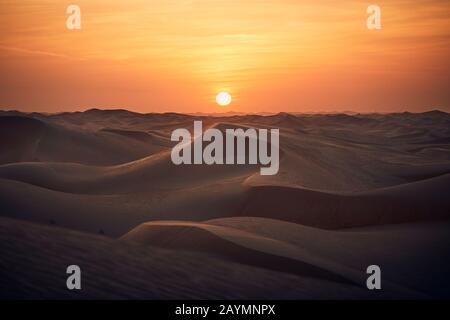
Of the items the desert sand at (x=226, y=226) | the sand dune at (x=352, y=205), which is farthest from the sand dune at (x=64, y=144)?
the sand dune at (x=352, y=205)

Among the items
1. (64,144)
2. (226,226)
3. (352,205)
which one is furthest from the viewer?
(64,144)

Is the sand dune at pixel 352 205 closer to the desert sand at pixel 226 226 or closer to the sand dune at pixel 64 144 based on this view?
the desert sand at pixel 226 226

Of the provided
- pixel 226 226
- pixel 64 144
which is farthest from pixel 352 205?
pixel 64 144

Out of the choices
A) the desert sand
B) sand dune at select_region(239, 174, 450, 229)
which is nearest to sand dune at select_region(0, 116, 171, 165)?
the desert sand

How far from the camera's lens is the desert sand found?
6547 millimetres

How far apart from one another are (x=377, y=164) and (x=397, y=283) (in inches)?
566

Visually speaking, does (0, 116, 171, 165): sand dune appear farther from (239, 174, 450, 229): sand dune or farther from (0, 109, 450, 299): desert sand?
(239, 174, 450, 229): sand dune

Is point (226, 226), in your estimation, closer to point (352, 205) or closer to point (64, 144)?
point (352, 205)

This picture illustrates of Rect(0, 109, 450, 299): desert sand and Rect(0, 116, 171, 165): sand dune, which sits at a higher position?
Rect(0, 116, 171, 165): sand dune

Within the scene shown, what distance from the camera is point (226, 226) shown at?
1038 centimetres

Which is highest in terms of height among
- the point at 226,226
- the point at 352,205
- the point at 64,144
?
the point at 64,144
